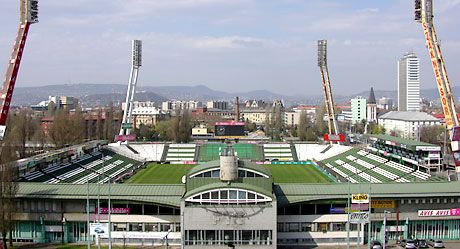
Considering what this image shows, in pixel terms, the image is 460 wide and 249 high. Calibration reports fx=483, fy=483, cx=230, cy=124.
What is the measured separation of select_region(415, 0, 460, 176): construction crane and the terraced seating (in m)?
41.3

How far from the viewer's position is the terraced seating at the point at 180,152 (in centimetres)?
7675

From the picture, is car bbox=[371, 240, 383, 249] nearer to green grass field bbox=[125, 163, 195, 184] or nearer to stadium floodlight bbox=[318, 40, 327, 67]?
green grass field bbox=[125, 163, 195, 184]

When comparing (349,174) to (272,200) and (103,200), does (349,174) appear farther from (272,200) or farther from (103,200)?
(103,200)

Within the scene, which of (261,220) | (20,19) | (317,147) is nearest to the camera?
(261,220)

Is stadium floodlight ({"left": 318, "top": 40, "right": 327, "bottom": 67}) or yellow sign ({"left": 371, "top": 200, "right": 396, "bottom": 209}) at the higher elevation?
stadium floodlight ({"left": 318, "top": 40, "right": 327, "bottom": 67})

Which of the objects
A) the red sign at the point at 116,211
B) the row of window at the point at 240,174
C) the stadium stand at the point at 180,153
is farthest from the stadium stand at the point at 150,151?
the row of window at the point at 240,174

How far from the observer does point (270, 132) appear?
12244cm

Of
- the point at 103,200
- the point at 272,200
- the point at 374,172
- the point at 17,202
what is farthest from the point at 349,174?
the point at 17,202

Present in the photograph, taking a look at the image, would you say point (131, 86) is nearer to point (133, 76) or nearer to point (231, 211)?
point (133, 76)

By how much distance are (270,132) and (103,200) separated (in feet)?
297

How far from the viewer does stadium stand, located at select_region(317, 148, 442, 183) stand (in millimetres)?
49969

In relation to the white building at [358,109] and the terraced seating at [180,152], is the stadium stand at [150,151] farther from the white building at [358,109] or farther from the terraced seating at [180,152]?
the white building at [358,109]

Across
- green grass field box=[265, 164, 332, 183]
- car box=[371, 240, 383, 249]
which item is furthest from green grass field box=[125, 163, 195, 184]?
car box=[371, 240, 383, 249]

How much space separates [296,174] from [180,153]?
22859 millimetres
